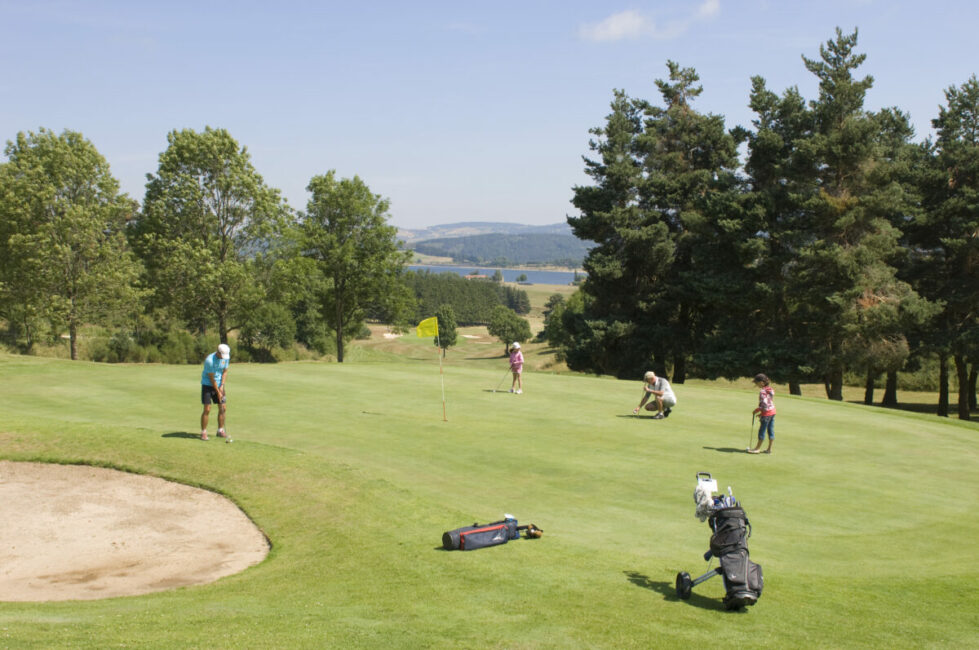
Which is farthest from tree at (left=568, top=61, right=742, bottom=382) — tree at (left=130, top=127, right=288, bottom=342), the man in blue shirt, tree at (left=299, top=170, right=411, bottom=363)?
the man in blue shirt

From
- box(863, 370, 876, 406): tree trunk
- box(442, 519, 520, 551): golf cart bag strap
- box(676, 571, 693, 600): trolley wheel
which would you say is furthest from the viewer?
box(863, 370, 876, 406): tree trunk

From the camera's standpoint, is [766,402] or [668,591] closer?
[668,591]

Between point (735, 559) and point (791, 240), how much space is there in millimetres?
43954

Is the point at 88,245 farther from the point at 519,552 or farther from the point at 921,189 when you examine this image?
the point at 921,189

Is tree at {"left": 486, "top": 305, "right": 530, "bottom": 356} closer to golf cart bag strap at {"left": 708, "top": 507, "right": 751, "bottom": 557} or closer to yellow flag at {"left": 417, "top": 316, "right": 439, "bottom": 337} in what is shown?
yellow flag at {"left": 417, "top": 316, "right": 439, "bottom": 337}

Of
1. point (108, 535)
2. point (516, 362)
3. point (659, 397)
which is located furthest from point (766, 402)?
point (108, 535)

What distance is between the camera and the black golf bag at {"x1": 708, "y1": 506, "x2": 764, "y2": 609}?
8.33 metres

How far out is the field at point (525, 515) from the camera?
7.72m

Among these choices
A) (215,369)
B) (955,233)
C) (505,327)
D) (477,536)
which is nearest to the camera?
(477,536)

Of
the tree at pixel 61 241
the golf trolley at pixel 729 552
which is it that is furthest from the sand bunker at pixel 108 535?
the tree at pixel 61 241

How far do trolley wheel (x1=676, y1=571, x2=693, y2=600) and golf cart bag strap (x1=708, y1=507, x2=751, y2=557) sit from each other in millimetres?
459

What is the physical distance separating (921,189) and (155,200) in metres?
53.7

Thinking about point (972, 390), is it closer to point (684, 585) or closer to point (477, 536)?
point (684, 585)

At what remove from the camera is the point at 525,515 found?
41.8ft
